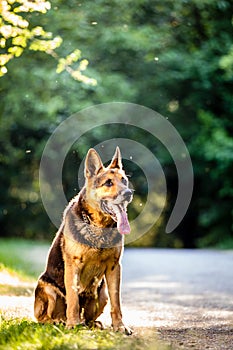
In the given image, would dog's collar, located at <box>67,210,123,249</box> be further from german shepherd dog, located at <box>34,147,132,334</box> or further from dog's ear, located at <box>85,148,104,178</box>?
dog's ear, located at <box>85,148,104,178</box>

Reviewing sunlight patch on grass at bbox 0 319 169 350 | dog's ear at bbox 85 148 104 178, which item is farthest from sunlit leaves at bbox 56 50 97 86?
sunlight patch on grass at bbox 0 319 169 350

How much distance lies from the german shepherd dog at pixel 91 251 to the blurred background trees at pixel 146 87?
9598 millimetres

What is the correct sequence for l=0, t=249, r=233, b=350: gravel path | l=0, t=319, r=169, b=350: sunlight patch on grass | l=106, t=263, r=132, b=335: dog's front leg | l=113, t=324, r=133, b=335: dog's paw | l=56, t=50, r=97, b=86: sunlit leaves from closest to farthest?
l=0, t=319, r=169, b=350: sunlight patch on grass, l=113, t=324, r=133, b=335: dog's paw, l=106, t=263, r=132, b=335: dog's front leg, l=0, t=249, r=233, b=350: gravel path, l=56, t=50, r=97, b=86: sunlit leaves

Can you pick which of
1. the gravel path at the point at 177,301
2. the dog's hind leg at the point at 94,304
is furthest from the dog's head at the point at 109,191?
the gravel path at the point at 177,301

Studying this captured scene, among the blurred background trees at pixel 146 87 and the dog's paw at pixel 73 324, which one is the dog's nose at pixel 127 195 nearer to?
the dog's paw at pixel 73 324

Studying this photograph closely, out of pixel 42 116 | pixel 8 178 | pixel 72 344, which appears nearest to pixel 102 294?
pixel 72 344

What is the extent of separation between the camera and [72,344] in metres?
5.12

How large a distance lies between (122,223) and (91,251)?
36cm

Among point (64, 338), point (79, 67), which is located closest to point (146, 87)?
point (79, 67)

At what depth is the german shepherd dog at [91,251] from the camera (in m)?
6.05

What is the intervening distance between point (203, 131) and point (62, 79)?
17.4ft

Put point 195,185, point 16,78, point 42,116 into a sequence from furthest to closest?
point 195,185, point 42,116, point 16,78

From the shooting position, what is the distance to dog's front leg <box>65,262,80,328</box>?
6.08 meters

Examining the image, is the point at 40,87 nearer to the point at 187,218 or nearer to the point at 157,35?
the point at 157,35
